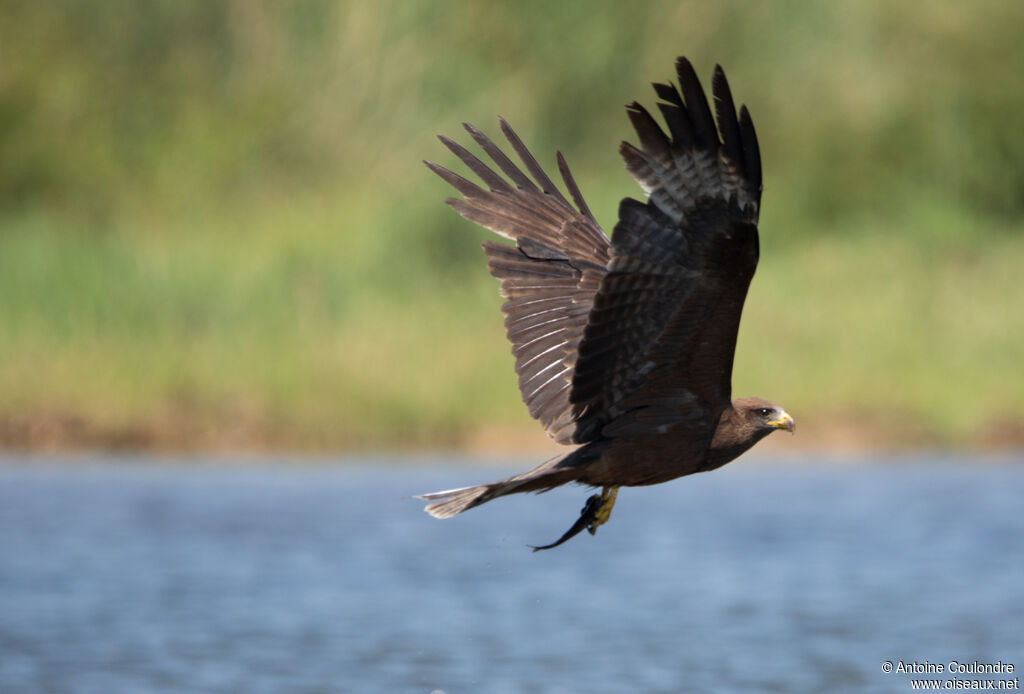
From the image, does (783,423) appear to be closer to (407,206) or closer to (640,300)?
(640,300)

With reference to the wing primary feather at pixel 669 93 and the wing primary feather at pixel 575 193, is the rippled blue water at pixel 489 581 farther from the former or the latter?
the wing primary feather at pixel 669 93

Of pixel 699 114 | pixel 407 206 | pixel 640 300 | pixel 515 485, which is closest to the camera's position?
pixel 699 114

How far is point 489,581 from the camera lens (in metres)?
12.5

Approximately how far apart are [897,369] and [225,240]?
22.5 feet

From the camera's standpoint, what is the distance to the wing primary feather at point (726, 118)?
18.1 feet

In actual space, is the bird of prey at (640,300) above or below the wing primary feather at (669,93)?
below

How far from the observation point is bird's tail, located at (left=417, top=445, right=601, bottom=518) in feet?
21.0

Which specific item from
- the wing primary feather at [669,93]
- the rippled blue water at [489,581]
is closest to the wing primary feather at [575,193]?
the wing primary feather at [669,93]

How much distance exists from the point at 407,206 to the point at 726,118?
12218 mm

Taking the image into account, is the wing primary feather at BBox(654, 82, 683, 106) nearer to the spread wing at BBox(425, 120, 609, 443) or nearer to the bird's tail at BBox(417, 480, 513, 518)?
the bird's tail at BBox(417, 480, 513, 518)

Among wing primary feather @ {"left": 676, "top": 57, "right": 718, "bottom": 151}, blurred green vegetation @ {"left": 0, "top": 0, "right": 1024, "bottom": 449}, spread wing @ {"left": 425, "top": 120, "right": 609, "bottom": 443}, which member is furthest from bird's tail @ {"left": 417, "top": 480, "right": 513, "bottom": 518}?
blurred green vegetation @ {"left": 0, "top": 0, "right": 1024, "bottom": 449}

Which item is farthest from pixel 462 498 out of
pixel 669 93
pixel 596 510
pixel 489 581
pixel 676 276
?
pixel 489 581

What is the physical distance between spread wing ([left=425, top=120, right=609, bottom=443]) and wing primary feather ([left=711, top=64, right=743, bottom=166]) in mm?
1596

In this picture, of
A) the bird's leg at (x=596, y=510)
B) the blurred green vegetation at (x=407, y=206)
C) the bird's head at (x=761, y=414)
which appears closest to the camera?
the bird's head at (x=761, y=414)
